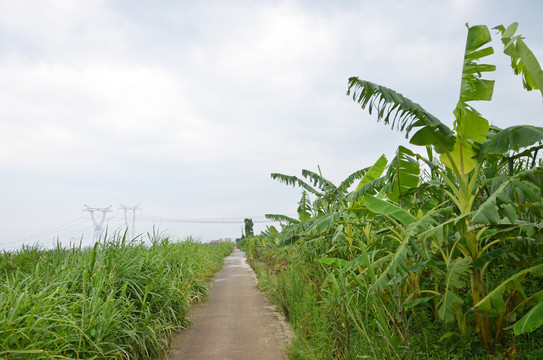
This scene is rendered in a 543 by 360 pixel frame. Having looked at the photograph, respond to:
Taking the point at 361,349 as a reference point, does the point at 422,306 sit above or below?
above

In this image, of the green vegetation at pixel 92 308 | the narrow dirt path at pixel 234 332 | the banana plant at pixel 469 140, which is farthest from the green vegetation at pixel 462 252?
the green vegetation at pixel 92 308

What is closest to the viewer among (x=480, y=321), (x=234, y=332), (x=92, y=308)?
(x=480, y=321)

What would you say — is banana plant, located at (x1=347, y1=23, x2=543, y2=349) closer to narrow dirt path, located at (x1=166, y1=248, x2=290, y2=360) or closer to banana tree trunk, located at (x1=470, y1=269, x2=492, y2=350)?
banana tree trunk, located at (x1=470, y1=269, x2=492, y2=350)

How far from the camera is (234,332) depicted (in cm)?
616

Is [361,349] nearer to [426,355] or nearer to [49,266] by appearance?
[426,355]

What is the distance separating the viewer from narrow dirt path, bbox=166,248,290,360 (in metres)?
5.16

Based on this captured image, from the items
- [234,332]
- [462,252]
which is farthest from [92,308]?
[462,252]

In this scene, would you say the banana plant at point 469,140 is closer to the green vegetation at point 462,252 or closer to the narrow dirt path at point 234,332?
the green vegetation at point 462,252

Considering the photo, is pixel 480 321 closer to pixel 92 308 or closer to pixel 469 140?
pixel 469 140

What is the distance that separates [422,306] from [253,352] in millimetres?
2378

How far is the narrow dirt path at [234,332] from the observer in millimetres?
5160

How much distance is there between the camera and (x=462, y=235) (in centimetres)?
330

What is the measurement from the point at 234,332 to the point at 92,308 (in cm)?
274

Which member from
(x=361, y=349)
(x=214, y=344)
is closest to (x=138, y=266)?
(x=214, y=344)
